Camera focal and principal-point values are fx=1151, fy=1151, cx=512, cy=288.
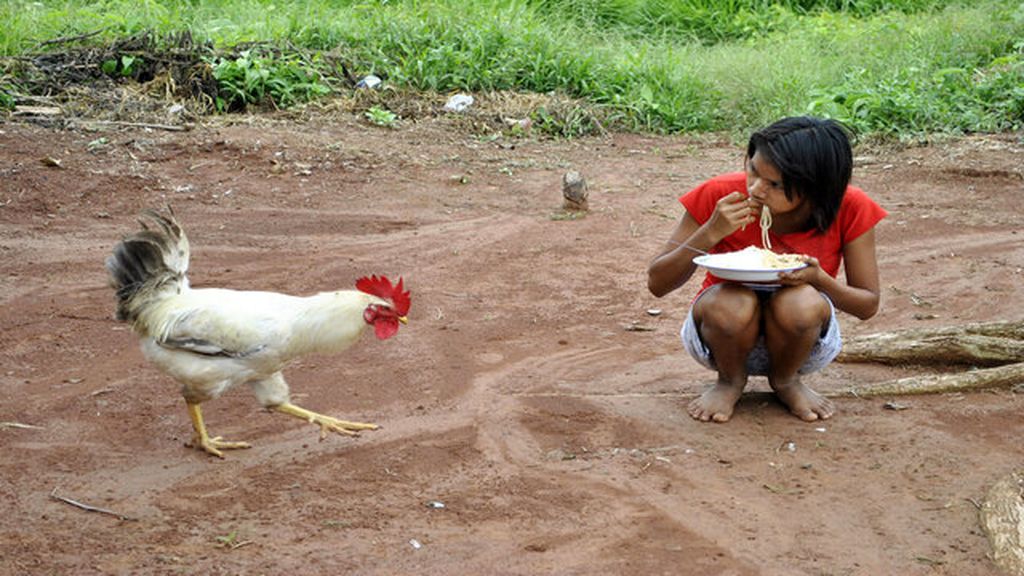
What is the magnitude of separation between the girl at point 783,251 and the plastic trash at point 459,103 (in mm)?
6054

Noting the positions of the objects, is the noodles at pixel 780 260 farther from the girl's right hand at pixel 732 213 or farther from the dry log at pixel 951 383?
the dry log at pixel 951 383

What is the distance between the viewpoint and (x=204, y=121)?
958 centimetres

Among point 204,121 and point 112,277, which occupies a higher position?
point 112,277

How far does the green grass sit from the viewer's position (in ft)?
33.3

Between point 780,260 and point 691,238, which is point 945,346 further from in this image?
point 691,238

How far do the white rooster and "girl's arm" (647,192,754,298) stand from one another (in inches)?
40.9

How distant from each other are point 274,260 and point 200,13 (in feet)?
20.1

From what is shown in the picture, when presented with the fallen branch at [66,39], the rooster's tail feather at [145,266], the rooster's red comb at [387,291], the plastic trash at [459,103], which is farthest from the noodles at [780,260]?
the fallen branch at [66,39]

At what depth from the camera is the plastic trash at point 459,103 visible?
1036 cm

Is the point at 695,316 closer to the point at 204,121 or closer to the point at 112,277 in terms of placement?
the point at 112,277

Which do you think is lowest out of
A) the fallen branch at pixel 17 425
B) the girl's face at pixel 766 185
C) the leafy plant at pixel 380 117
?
the leafy plant at pixel 380 117

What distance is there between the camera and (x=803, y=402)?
14.8 feet

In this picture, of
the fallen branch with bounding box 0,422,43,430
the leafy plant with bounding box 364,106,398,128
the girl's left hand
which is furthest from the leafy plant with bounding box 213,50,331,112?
the girl's left hand

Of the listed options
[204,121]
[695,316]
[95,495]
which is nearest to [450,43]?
[204,121]
